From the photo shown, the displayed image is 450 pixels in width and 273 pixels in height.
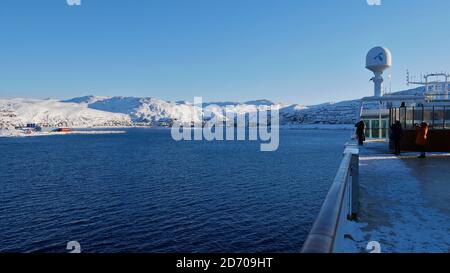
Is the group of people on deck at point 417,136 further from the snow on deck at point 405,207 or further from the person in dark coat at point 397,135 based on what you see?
the snow on deck at point 405,207

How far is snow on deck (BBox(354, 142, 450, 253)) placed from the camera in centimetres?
652

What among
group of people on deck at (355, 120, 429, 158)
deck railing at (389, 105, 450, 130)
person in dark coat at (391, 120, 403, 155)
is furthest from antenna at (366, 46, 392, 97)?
person in dark coat at (391, 120, 403, 155)

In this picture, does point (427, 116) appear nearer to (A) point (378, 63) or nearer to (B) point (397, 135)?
(B) point (397, 135)

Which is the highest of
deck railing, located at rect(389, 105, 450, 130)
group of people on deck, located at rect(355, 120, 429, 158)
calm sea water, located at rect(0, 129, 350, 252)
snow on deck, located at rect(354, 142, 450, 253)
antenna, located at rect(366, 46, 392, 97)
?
antenna, located at rect(366, 46, 392, 97)

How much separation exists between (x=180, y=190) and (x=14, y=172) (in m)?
27.0

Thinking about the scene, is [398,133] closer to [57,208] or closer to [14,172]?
[57,208]

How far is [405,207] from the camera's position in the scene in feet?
28.8

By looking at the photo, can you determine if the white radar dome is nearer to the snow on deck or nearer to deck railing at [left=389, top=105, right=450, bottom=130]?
deck railing at [left=389, top=105, right=450, bottom=130]

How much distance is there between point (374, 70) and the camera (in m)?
56.9

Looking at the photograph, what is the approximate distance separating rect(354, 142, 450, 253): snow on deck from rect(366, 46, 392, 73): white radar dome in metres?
44.2

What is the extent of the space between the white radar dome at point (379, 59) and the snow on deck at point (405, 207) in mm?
44219

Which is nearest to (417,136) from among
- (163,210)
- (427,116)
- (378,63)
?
(427,116)

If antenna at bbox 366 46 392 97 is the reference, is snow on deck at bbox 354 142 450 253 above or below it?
below
